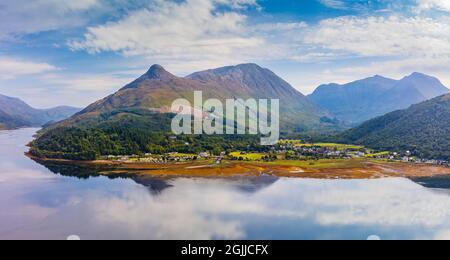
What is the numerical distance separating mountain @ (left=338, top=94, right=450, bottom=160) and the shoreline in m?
14.3

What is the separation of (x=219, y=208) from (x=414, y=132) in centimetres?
7650

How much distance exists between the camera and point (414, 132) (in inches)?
3848

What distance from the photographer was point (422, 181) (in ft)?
184

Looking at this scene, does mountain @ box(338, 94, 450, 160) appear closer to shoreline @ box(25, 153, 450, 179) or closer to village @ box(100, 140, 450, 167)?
village @ box(100, 140, 450, 167)

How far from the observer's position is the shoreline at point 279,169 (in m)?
61.1

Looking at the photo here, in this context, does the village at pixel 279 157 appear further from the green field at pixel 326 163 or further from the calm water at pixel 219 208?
the calm water at pixel 219 208

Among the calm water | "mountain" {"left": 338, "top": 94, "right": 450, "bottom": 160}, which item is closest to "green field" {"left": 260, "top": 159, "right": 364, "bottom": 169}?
the calm water

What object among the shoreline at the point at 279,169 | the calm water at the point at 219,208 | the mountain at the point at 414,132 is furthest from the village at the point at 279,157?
the calm water at the point at 219,208

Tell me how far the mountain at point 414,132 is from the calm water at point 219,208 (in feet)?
102

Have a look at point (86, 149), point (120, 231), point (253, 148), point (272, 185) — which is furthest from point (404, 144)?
point (120, 231)

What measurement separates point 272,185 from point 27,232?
3002cm

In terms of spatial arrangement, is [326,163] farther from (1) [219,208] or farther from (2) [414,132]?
(1) [219,208]

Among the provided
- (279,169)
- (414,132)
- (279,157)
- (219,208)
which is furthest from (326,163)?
(219,208)
